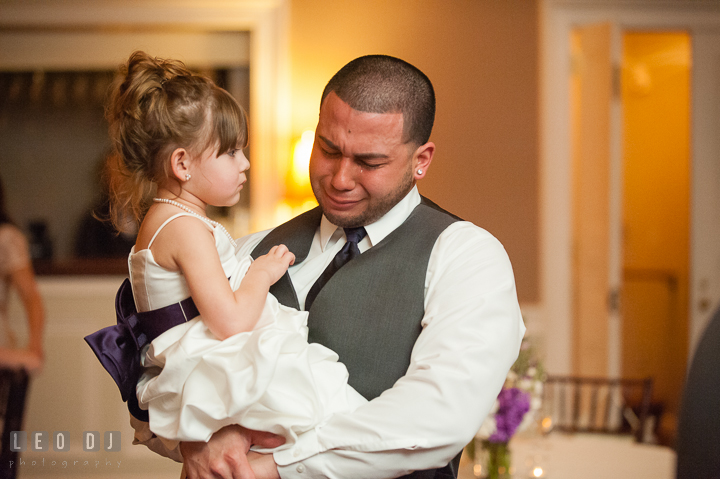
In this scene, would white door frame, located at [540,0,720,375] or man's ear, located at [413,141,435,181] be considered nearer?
man's ear, located at [413,141,435,181]

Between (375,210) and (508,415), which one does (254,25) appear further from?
(508,415)

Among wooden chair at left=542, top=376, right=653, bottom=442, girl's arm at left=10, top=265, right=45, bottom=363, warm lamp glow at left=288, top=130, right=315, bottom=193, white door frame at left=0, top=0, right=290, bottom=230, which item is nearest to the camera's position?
wooden chair at left=542, top=376, right=653, bottom=442

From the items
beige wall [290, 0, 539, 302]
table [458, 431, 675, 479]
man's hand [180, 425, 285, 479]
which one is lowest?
table [458, 431, 675, 479]

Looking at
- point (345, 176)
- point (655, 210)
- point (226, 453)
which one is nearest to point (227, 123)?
point (345, 176)

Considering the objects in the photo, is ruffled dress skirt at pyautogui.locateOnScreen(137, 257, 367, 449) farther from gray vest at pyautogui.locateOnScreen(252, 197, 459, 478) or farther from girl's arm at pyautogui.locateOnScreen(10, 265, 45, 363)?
girl's arm at pyautogui.locateOnScreen(10, 265, 45, 363)

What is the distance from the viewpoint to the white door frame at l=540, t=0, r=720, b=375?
373cm

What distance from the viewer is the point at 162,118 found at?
1.23m

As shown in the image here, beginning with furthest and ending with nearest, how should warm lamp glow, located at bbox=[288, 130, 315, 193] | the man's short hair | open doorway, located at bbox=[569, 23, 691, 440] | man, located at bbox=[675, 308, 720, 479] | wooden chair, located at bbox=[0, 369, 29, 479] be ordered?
open doorway, located at bbox=[569, 23, 691, 440] < warm lamp glow, located at bbox=[288, 130, 315, 193] < wooden chair, located at bbox=[0, 369, 29, 479] < the man's short hair < man, located at bbox=[675, 308, 720, 479]

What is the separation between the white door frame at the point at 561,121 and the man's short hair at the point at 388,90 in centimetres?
253

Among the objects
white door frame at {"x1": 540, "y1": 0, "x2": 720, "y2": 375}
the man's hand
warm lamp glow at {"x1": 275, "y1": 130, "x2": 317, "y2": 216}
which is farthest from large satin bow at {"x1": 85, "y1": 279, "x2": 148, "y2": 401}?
white door frame at {"x1": 540, "y1": 0, "x2": 720, "y2": 375}

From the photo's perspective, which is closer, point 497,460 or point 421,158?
point 421,158

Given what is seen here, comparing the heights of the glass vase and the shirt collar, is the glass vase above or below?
below

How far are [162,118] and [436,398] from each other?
0.78 m

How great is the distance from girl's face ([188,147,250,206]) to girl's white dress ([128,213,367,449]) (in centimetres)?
9
